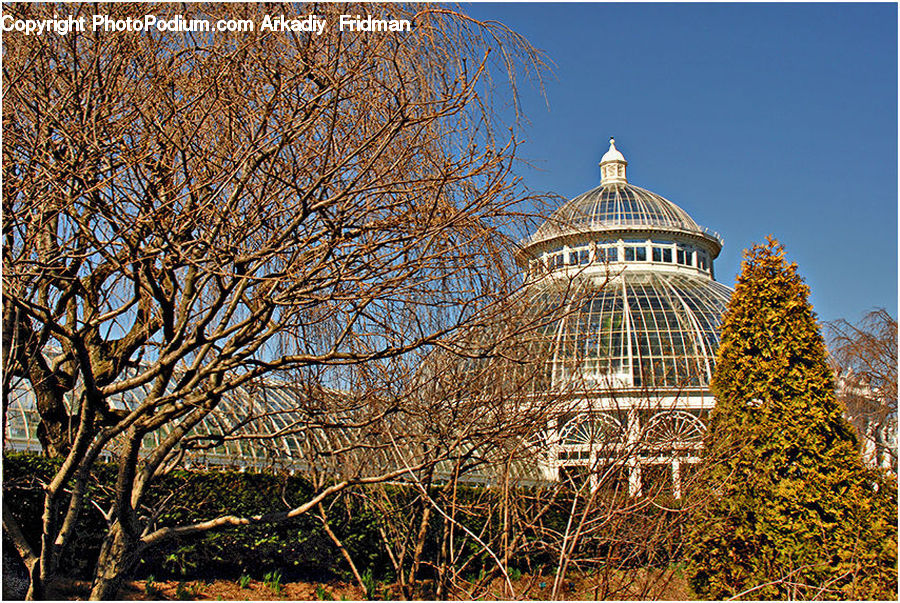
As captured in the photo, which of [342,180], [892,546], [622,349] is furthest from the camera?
[622,349]

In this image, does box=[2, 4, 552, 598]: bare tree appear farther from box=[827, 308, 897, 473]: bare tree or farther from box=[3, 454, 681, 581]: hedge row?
box=[827, 308, 897, 473]: bare tree

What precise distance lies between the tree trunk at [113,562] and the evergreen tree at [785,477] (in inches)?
237

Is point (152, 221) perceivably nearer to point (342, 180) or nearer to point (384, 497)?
point (342, 180)

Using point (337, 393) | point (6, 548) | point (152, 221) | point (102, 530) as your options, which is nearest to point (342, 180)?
point (152, 221)

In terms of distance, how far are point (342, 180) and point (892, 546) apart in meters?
7.84

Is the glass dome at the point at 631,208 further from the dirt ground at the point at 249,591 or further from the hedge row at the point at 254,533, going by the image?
the dirt ground at the point at 249,591

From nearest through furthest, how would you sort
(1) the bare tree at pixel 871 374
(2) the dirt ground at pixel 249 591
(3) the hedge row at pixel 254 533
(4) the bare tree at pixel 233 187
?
1. (4) the bare tree at pixel 233 187
2. (2) the dirt ground at pixel 249 591
3. (3) the hedge row at pixel 254 533
4. (1) the bare tree at pixel 871 374

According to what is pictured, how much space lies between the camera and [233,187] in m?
4.40

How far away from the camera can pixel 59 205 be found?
3984 mm

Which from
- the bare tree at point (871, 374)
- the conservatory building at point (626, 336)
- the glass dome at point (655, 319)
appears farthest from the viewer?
the glass dome at point (655, 319)

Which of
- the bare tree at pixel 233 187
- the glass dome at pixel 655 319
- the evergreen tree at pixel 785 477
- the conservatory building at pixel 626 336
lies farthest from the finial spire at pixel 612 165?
the bare tree at pixel 233 187

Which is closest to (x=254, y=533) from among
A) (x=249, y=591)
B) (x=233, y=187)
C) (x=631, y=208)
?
(x=249, y=591)

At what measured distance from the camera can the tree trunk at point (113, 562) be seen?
14.2 ft

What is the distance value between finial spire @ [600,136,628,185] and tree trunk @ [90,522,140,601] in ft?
98.0
